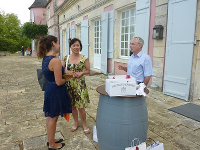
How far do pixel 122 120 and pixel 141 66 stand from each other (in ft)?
3.61

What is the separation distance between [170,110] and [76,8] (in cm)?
936

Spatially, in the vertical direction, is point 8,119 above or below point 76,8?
below

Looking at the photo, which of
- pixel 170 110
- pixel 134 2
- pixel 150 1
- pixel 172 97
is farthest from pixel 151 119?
pixel 134 2

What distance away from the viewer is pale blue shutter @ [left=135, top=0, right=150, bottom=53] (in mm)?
5258

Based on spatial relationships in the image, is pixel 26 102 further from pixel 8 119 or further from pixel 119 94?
pixel 119 94

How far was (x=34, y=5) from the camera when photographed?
2333 cm

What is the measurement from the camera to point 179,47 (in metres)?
4.29

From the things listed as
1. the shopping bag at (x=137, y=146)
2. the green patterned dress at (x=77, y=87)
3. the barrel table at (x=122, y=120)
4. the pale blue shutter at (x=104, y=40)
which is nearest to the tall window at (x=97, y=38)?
the pale blue shutter at (x=104, y=40)

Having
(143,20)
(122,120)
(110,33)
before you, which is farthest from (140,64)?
(110,33)

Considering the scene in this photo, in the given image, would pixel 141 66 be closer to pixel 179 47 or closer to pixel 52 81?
pixel 52 81

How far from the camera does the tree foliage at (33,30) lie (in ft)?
70.1

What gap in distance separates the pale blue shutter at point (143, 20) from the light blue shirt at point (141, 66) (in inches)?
111

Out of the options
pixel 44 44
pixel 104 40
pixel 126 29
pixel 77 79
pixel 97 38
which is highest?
pixel 126 29

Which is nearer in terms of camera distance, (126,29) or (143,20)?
(143,20)
